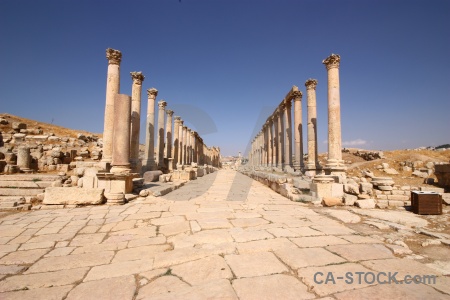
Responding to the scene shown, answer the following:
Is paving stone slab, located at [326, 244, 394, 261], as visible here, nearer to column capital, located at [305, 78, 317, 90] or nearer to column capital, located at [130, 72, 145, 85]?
column capital, located at [130, 72, 145, 85]

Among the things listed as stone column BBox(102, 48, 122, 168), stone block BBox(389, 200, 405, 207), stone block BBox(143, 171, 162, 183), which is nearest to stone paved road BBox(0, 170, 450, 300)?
stone block BBox(389, 200, 405, 207)

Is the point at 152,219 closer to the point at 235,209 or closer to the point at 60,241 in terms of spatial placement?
the point at 60,241

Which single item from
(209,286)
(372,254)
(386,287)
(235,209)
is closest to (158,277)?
(209,286)

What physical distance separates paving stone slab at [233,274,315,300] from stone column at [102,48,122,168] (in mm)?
9215

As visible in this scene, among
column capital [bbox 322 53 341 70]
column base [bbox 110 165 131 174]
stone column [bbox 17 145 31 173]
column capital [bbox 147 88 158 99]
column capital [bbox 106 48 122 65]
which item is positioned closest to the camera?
column base [bbox 110 165 131 174]

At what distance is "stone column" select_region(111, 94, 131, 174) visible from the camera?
761 cm

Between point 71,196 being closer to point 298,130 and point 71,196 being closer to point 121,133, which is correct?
point 121,133

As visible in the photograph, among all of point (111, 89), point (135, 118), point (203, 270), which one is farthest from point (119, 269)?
point (135, 118)

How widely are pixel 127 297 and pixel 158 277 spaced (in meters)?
0.39

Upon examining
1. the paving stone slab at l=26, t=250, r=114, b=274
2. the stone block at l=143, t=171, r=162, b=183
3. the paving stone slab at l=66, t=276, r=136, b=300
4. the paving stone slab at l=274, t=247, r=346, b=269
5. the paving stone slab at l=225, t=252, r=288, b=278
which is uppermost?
the stone block at l=143, t=171, r=162, b=183

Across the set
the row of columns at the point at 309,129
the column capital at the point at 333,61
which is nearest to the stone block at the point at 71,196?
the row of columns at the point at 309,129

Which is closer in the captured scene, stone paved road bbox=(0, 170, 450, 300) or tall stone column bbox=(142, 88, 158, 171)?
stone paved road bbox=(0, 170, 450, 300)

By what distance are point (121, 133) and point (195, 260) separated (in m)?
6.23

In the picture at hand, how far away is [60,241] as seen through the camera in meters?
3.58
